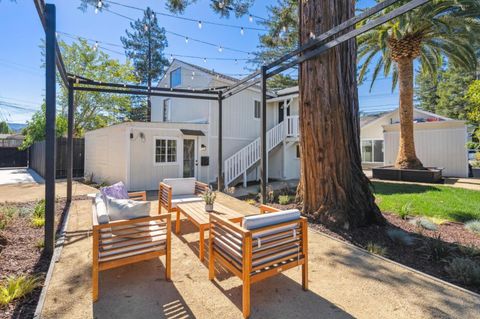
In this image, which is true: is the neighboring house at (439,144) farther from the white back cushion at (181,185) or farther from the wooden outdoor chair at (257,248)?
the wooden outdoor chair at (257,248)

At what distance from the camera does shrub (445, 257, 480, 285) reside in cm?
282

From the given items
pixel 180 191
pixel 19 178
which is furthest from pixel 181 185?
pixel 19 178

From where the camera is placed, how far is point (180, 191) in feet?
19.2

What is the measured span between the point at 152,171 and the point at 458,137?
583 inches

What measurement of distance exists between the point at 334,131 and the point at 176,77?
12461mm

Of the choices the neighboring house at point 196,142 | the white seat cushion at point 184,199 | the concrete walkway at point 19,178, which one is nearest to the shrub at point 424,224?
the white seat cushion at point 184,199

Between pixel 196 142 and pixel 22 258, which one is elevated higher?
pixel 196 142

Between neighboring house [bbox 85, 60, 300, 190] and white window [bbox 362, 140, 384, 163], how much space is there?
7.27 meters

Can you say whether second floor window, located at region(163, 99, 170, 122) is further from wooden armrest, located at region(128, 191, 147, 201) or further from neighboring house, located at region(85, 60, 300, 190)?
wooden armrest, located at region(128, 191, 147, 201)

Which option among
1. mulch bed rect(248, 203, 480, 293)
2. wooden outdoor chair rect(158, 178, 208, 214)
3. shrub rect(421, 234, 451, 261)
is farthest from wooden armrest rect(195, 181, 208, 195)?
shrub rect(421, 234, 451, 261)

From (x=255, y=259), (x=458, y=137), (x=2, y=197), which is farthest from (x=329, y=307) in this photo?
(x=458, y=137)

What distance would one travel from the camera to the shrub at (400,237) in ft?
13.2

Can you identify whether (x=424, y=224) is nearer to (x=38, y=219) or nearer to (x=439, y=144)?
(x=38, y=219)

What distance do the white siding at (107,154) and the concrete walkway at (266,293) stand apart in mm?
6895
